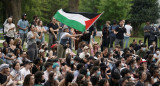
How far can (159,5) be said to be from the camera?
4400cm

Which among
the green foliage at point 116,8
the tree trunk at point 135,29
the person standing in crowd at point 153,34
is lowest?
the tree trunk at point 135,29

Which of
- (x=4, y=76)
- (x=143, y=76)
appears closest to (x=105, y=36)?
(x=143, y=76)

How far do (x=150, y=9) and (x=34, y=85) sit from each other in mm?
36737

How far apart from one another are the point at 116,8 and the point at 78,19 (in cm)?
2895

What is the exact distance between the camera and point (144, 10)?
4256cm

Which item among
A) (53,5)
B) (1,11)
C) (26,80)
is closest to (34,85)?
(26,80)

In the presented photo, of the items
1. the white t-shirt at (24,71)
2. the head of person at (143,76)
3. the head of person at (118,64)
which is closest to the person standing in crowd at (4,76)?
the white t-shirt at (24,71)

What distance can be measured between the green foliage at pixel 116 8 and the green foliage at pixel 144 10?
4.00 feet

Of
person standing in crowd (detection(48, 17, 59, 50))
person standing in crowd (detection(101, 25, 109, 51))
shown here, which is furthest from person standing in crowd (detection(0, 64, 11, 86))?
person standing in crowd (detection(101, 25, 109, 51))

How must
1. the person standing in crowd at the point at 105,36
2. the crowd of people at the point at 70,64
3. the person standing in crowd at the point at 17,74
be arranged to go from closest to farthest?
the crowd of people at the point at 70,64
the person standing in crowd at the point at 17,74
the person standing in crowd at the point at 105,36

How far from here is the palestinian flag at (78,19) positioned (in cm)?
1355

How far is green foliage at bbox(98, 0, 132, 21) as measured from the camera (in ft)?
135

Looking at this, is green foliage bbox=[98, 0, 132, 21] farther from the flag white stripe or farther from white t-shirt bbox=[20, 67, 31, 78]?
white t-shirt bbox=[20, 67, 31, 78]

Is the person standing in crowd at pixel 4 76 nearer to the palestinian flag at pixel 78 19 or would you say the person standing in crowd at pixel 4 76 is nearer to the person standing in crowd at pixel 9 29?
the palestinian flag at pixel 78 19
